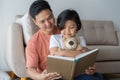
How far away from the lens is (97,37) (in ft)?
9.98

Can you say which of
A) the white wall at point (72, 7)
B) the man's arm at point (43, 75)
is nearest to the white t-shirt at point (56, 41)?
the man's arm at point (43, 75)

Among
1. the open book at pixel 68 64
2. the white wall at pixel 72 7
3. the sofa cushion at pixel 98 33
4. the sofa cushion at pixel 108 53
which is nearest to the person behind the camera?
the open book at pixel 68 64

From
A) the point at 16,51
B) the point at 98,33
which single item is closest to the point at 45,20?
the point at 16,51

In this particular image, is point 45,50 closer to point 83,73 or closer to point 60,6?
point 83,73

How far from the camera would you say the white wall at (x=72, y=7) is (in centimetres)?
279

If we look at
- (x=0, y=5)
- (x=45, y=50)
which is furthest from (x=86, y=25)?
(x=45, y=50)

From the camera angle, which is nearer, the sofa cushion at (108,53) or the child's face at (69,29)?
the child's face at (69,29)

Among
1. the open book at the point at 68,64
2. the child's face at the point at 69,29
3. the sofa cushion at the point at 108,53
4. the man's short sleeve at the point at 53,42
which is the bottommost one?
the sofa cushion at the point at 108,53

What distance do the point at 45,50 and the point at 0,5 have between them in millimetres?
1593

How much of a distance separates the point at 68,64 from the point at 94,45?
1.89 meters

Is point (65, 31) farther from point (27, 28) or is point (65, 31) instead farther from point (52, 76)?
point (27, 28)

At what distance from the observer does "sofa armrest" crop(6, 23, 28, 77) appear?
6.76 ft

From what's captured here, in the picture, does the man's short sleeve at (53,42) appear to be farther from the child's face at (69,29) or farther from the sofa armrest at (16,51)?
the sofa armrest at (16,51)

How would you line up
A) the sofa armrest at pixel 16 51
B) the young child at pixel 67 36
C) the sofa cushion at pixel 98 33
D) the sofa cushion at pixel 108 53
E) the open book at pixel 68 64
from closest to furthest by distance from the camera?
the open book at pixel 68 64 → the young child at pixel 67 36 → the sofa armrest at pixel 16 51 → the sofa cushion at pixel 108 53 → the sofa cushion at pixel 98 33
